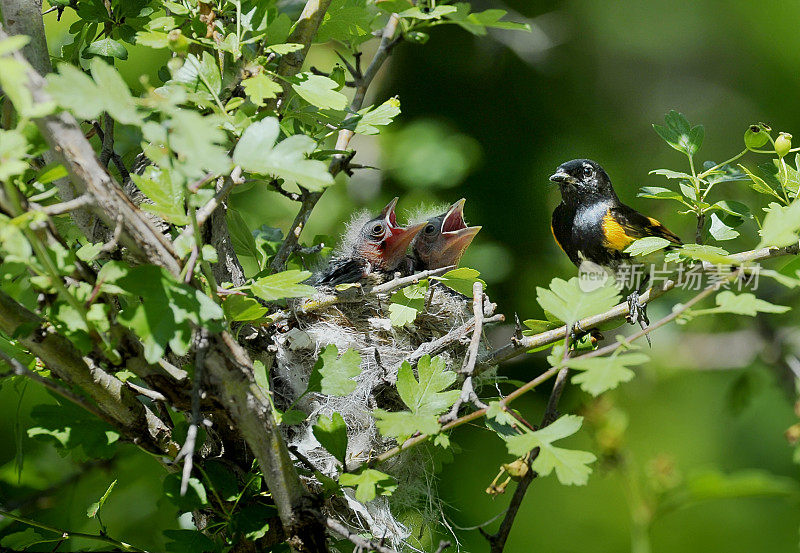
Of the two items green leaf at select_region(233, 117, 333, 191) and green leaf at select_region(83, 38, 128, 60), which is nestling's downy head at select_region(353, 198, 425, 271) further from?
green leaf at select_region(233, 117, 333, 191)

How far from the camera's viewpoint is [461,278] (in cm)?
145

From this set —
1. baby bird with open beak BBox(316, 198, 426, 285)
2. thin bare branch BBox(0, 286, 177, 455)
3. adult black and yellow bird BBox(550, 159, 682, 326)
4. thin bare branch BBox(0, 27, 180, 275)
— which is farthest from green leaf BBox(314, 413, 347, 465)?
adult black and yellow bird BBox(550, 159, 682, 326)

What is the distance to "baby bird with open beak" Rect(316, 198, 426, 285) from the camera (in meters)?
2.45

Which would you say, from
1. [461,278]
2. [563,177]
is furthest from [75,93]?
[563,177]

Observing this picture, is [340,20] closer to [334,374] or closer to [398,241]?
[334,374]

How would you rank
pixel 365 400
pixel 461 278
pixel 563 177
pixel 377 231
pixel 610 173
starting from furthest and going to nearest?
pixel 610 173
pixel 377 231
pixel 563 177
pixel 365 400
pixel 461 278

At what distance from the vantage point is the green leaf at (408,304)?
60.5 inches

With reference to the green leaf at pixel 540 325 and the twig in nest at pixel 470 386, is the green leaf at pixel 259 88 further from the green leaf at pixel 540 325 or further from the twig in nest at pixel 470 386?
the green leaf at pixel 540 325

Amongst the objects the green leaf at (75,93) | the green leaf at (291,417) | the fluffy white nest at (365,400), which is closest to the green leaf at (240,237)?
the fluffy white nest at (365,400)

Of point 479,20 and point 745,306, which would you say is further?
point 479,20

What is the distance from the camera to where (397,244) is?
2.57 m

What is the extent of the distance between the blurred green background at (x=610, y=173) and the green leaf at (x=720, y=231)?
948mm

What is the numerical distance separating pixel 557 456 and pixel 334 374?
359 millimetres

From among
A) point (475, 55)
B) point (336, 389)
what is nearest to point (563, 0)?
point (475, 55)
